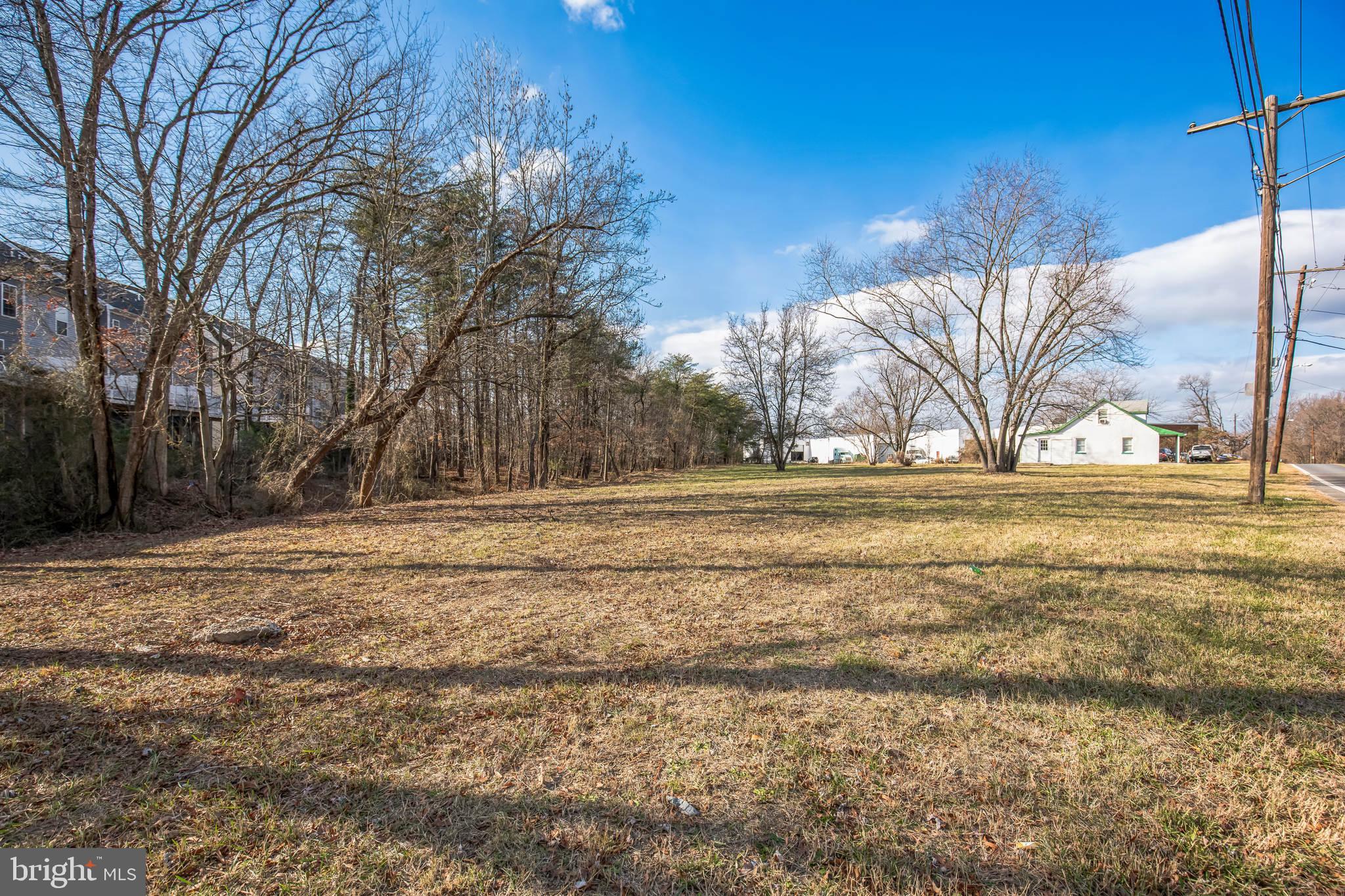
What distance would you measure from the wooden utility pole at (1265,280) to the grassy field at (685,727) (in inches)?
267

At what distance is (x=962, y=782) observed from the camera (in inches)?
78.9

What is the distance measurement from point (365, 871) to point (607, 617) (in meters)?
2.34

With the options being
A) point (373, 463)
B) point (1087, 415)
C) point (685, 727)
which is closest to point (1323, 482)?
point (685, 727)

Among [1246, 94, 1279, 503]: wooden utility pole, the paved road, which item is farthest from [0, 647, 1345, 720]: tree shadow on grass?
the paved road

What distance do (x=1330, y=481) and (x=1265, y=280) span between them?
1093 cm

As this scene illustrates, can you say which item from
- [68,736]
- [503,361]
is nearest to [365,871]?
[68,736]

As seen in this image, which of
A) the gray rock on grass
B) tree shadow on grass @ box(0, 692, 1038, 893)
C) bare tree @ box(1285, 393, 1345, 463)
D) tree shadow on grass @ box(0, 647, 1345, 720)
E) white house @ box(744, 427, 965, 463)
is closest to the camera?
tree shadow on grass @ box(0, 692, 1038, 893)

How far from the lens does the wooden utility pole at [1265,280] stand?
31.4ft

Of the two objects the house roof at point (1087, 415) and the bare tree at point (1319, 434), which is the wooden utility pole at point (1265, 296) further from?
the bare tree at point (1319, 434)

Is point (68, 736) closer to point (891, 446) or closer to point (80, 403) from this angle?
point (80, 403)

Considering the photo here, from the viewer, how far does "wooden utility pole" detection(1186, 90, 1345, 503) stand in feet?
31.4

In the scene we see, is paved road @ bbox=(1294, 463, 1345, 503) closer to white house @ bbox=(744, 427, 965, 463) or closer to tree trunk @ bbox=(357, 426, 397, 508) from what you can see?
tree trunk @ bbox=(357, 426, 397, 508)

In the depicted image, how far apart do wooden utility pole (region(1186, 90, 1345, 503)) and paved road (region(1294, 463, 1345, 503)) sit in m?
1.85

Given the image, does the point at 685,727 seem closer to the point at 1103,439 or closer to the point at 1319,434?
the point at 1103,439
